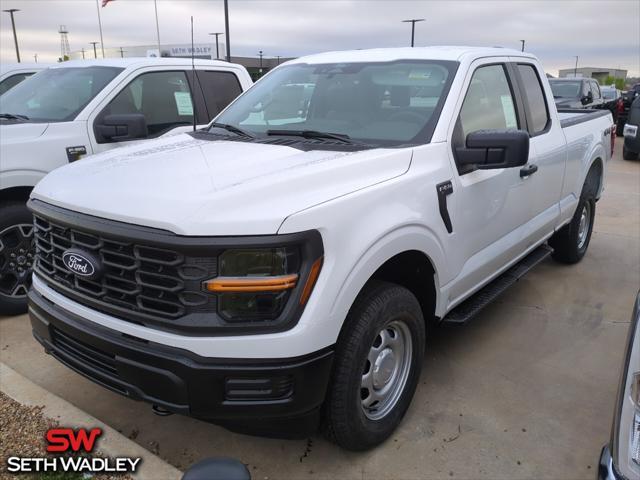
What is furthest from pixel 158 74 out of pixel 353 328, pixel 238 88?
pixel 353 328

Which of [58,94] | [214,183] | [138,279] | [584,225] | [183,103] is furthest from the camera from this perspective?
[584,225]

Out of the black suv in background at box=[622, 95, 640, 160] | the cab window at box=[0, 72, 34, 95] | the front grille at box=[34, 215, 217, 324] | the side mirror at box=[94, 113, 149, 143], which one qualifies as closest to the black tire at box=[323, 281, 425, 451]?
the front grille at box=[34, 215, 217, 324]

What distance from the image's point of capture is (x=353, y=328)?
2482mm

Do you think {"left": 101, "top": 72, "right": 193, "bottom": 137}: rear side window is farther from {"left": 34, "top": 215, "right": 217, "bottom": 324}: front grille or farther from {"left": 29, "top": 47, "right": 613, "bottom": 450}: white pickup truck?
{"left": 34, "top": 215, "right": 217, "bottom": 324}: front grille

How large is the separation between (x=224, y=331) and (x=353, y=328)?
0.60 m

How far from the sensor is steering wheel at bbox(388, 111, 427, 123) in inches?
128

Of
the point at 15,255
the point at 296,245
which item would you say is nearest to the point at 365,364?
the point at 296,245

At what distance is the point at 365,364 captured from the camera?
2.63m

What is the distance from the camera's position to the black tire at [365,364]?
2.46m

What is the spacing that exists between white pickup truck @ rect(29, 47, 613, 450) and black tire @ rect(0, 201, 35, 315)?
150 centimetres

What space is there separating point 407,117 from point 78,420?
2437mm

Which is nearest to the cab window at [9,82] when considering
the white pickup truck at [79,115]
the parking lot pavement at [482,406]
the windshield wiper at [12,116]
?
the white pickup truck at [79,115]

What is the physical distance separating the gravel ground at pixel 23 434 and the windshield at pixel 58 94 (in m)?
2.48

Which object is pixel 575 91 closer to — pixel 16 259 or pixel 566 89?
pixel 566 89
